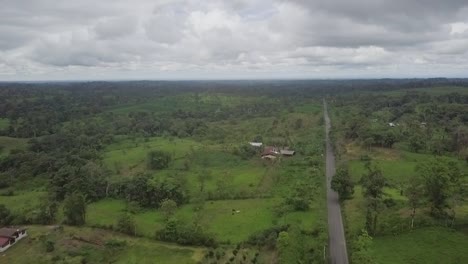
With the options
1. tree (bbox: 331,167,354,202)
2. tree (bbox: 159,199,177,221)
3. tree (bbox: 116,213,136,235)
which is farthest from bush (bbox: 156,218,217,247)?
tree (bbox: 331,167,354,202)

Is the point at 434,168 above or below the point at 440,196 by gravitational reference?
above

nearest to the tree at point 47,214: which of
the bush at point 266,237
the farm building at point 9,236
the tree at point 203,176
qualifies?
the farm building at point 9,236

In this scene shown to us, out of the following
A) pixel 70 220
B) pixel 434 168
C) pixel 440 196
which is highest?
pixel 434 168

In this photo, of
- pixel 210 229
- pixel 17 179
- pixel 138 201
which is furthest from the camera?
pixel 17 179

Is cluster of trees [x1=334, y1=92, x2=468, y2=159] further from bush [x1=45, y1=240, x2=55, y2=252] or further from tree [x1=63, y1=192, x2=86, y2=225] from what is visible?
bush [x1=45, y1=240, x2=55, y2=252]

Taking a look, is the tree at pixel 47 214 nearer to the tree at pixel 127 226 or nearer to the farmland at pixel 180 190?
the farmland at pixel 180 190

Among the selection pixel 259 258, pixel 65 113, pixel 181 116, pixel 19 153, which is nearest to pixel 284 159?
pixel 259 258

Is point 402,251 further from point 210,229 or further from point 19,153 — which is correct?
point 19,153

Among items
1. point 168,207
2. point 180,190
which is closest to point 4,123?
point 180,190
